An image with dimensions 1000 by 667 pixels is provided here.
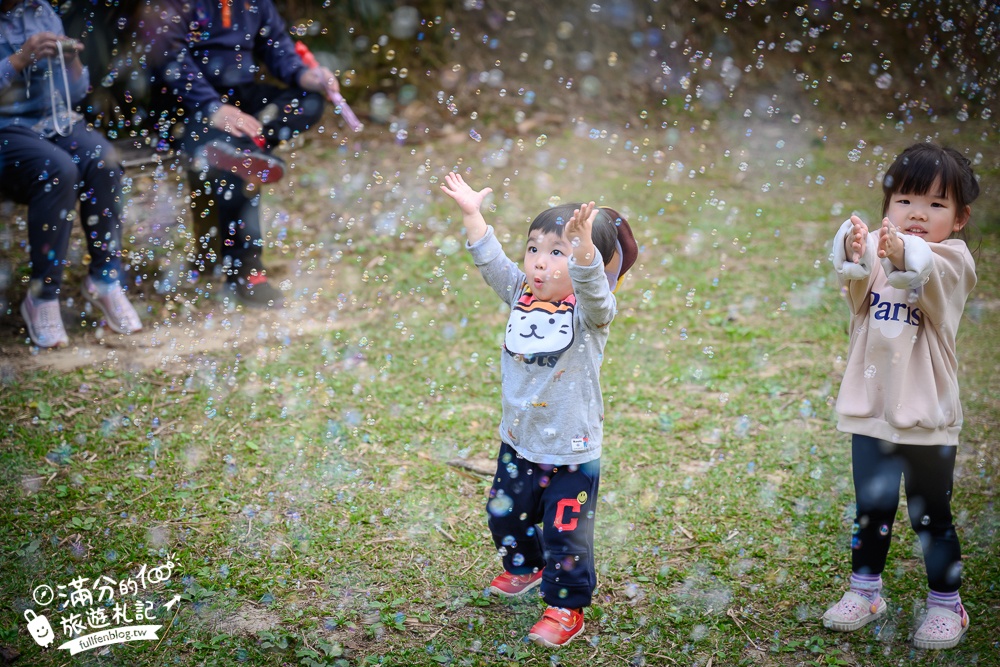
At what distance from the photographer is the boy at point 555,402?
8.15 feet

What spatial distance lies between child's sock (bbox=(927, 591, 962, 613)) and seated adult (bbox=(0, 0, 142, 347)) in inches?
154

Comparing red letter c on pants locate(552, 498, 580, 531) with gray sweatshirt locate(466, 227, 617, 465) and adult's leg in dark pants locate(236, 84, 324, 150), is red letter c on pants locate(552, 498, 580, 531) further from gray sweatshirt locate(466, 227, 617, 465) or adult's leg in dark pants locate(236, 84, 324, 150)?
adult's leg in dark pants locate(236, 84, 324, 150)

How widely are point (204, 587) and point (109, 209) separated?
2.37 meters

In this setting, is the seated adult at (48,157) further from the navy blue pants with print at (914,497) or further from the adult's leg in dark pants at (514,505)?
the navy blue pants with print at (914,497)

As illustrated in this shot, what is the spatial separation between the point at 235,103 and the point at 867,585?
4027mm

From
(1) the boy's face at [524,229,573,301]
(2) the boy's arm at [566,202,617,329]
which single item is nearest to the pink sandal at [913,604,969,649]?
(2) the boy's arm at [566,202,617,329]

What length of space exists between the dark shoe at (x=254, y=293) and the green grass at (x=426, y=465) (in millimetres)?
113

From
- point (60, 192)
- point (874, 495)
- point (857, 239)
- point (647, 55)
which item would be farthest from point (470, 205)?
point (647, 55)

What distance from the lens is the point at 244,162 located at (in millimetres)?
4543

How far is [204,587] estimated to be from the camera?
2.79 meters

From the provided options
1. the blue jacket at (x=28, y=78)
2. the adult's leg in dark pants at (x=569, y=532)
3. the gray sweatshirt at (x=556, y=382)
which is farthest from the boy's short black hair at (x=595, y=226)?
the blue jacket at (x=28, y=78)

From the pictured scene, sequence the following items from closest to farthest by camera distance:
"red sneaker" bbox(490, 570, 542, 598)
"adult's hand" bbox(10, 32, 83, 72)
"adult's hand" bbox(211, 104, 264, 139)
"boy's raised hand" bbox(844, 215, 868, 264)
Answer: "boy's raised hand" bbox(844, 215, 868, 264)
"red sneaker" bbox(490, 570, 542, 598)
"adult's hand" bbox(10, 32, 83, 72)
"adult's hand" bbox(211, 104, 264, 139)

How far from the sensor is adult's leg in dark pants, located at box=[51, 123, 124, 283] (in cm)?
430

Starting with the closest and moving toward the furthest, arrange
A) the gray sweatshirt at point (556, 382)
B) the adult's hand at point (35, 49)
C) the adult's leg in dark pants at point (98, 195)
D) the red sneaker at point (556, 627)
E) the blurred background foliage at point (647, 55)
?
the gray sweatshirt at point (556, 382)
the red sneaker at point (556, 627)
the adult's hand at point (35, 49)
the adult's leg in dark pants at point (98, 195)
the blurred background foliage at point (647, 55)
